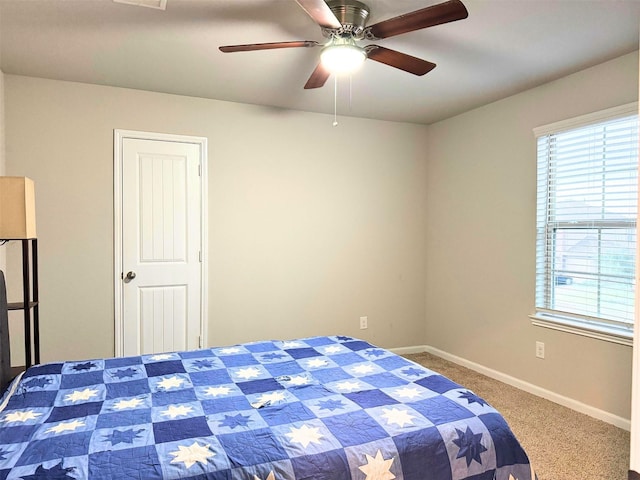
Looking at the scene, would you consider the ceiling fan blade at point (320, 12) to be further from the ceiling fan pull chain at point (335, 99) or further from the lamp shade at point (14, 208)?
the lamp shade at point (14, 208)

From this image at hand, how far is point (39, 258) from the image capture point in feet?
10.9

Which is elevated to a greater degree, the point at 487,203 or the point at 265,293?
the point at 487,203

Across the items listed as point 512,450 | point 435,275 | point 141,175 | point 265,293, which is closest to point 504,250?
point 435,275

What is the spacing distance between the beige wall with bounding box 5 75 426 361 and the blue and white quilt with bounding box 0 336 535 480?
1477mm

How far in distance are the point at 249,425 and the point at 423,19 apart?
177cm

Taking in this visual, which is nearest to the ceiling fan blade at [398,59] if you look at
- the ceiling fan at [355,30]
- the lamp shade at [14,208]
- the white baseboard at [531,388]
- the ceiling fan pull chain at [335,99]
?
the ceiling fan at [355,30]

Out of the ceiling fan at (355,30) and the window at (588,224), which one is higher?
the ceiling fan at (355,30)

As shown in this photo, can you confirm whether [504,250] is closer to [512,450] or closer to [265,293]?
[265,293]

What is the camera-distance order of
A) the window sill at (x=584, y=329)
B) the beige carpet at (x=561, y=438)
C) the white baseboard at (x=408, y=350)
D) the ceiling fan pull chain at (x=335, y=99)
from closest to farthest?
the beige carpet at (x=561, y=438) < the window sill at (x=584, y=329) < the ceiling fan pull chain at (x=335, y=99) < the white baseboard at (x=408, y=350)

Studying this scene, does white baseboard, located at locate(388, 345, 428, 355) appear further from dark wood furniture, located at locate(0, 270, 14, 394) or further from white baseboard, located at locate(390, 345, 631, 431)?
dark wood furniture, located at locate(0, 270, 14, 394)

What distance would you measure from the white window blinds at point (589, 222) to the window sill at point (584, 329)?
0.03m

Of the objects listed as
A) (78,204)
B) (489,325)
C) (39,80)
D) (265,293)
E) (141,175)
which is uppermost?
(39,80)

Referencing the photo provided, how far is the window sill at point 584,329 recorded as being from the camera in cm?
284

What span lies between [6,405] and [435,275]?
379 centimetres
